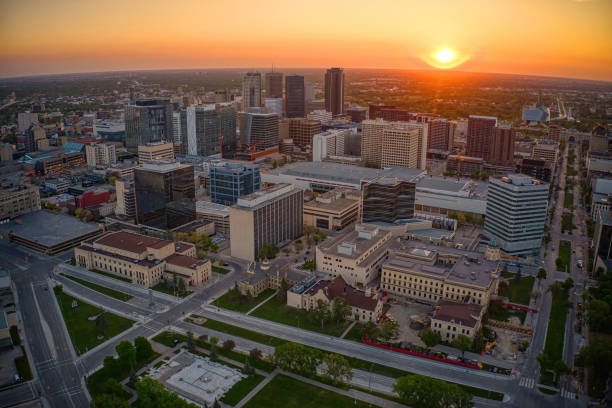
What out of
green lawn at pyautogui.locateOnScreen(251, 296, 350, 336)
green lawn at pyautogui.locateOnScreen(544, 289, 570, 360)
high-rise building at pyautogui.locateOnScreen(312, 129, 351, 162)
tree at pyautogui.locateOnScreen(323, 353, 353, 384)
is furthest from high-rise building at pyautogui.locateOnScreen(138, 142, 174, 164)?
green lawn at pyautogui.locateOnScreen(544, 289, 570, 360)

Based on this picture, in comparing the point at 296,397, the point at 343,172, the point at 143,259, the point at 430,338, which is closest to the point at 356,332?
the point at 430,338

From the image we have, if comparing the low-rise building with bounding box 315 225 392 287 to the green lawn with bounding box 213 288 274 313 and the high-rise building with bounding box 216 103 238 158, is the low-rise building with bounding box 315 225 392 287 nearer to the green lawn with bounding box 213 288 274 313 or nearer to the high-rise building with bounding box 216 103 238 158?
the green lawn with bounding box 213 288 274 313

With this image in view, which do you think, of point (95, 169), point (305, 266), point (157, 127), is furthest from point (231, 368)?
point (157, 127)

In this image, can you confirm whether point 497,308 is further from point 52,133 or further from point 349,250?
point 52,133

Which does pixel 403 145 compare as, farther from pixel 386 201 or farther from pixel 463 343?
pixel 463 343

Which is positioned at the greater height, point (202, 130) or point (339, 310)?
point (202, 130)

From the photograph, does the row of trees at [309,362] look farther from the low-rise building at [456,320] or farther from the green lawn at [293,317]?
the low-rise building at [456,320]
